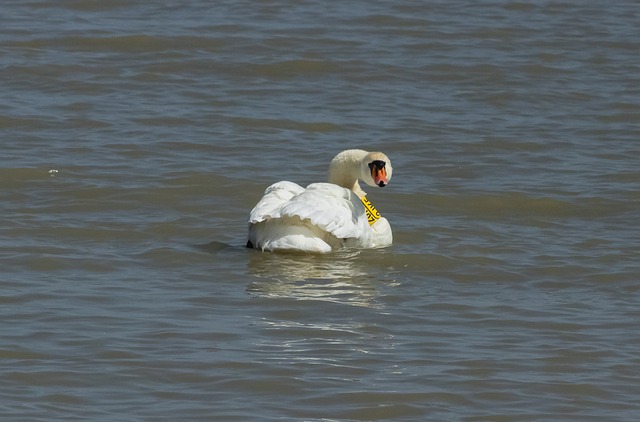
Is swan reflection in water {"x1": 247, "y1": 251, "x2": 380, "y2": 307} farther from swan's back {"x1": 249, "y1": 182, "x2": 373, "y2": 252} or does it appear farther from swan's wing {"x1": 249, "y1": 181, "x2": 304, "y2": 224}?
swan's wing {"x1": 249, "y1": 181, "x2": 304, "y2": 224}

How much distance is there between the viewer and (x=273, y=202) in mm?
9812

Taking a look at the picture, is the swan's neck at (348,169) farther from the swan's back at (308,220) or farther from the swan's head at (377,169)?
the swan's back at (308,220)

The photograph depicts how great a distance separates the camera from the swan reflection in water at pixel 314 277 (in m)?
8.91

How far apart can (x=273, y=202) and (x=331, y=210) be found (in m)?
0.38

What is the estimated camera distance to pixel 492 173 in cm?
1291

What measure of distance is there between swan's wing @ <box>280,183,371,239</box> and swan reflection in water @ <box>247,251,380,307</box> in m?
0.21

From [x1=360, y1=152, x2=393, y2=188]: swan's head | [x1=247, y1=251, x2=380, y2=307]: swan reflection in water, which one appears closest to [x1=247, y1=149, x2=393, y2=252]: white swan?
[x1=360, y1=152, x2=393, y2=188]: swan's head

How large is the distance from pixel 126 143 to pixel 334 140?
1867 mm

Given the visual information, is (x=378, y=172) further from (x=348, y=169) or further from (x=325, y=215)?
(x=325, y=215)

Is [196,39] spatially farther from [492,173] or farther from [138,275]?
[138,275]

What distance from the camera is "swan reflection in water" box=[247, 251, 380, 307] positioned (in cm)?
891

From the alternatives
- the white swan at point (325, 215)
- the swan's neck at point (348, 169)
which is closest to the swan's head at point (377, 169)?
the white swan at point (325, 215)

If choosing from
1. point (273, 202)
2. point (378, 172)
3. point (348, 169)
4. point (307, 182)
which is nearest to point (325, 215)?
point (273, 202)

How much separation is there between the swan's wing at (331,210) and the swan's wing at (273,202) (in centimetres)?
7
